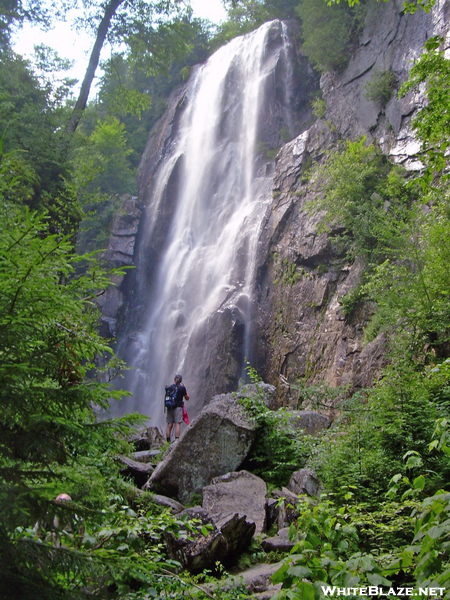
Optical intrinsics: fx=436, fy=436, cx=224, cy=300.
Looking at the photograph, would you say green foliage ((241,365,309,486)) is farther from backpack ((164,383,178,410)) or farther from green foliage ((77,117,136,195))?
green foliage ((77,117,136,195))

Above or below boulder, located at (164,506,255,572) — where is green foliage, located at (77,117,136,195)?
above

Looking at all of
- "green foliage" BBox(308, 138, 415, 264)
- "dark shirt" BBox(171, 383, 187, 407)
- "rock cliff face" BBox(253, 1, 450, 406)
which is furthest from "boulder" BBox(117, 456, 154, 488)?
"green foliage" BBox(308, 138, 415, 264)

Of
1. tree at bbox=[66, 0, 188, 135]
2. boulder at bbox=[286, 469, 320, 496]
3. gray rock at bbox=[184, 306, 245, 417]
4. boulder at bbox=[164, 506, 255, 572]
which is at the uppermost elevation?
tree at bbox=[66, 0, 188, 135]

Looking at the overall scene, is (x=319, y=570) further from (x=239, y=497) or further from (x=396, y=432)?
(x=239, y=497)

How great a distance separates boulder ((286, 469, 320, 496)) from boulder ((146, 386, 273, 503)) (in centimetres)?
119

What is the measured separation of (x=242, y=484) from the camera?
19.4 ft

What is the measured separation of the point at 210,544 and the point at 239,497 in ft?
5.09

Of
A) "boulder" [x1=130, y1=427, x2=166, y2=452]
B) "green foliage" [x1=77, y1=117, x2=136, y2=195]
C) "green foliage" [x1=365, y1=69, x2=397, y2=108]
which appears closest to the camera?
"boulder" [x1=130, y1=427, x2=166, y2=452]

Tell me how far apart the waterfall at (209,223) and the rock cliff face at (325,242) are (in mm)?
1288

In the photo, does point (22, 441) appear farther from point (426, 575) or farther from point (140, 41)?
point (140, 41)

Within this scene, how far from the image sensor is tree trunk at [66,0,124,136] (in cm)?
1157

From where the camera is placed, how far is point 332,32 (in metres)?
18.5

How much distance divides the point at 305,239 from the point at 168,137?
62.3 feet

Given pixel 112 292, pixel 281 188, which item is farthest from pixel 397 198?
pixel 112 292
